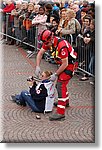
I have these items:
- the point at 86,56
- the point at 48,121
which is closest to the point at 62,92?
the point at 48,121

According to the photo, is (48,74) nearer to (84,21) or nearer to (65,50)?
(65,50)

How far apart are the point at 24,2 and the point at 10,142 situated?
853cm

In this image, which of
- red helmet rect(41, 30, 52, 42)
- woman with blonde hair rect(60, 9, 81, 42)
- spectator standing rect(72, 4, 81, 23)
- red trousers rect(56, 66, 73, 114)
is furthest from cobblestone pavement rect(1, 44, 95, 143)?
spectator standing rect(72, 4, 81, 23)

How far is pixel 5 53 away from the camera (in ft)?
43.8

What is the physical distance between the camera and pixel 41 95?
7.23 m

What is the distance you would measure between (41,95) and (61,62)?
767 millimetres

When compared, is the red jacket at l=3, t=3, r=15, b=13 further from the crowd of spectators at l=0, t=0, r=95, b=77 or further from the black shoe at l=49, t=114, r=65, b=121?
the black shoe at l=49, t=114, r=65, b=121

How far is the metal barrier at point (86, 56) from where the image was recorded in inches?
369

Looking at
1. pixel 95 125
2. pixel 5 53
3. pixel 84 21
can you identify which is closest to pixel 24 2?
pixel 5 53

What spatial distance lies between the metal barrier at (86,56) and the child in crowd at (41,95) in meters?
2.27

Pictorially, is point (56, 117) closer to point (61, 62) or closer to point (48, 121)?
point (48, 121)

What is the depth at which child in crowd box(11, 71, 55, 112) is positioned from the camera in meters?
7.20

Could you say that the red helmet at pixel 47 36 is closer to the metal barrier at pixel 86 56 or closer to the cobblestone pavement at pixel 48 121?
the cobblestone pavement at pixel 48 121

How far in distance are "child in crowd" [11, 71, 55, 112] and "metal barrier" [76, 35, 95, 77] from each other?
227 cm
